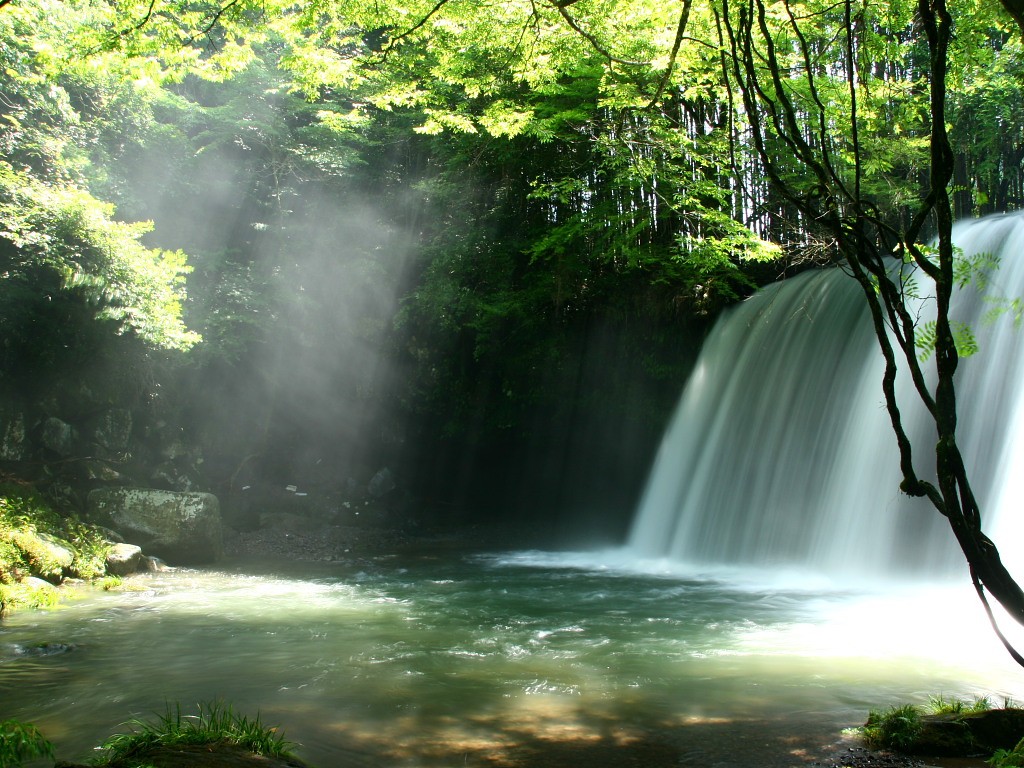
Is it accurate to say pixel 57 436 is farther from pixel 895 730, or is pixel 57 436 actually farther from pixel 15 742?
pixel 895 730

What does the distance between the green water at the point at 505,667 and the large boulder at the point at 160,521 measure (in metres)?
1.98

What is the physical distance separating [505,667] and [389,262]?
36.2 ft

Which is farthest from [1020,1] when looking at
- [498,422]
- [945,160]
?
[498,422]

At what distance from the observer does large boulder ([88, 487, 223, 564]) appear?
1152cm

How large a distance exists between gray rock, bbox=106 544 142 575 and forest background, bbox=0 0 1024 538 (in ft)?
6.74

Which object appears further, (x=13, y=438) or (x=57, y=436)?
(x=57, y=436)

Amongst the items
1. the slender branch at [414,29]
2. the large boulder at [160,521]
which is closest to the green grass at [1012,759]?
the slender branch at [414,29]

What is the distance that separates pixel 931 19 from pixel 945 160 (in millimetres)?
557

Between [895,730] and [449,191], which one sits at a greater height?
[449,191]

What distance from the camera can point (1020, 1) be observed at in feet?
9.02

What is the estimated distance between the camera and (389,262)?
611 inches

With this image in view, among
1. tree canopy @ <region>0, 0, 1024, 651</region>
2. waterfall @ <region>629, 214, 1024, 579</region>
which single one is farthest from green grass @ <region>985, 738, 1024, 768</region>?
tree canopy @ <region>0, 0, 1024, 651</region>

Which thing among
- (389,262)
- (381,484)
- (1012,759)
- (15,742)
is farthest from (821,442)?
(15,742)

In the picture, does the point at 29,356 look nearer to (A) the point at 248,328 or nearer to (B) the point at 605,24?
(A) the point at 248,328
